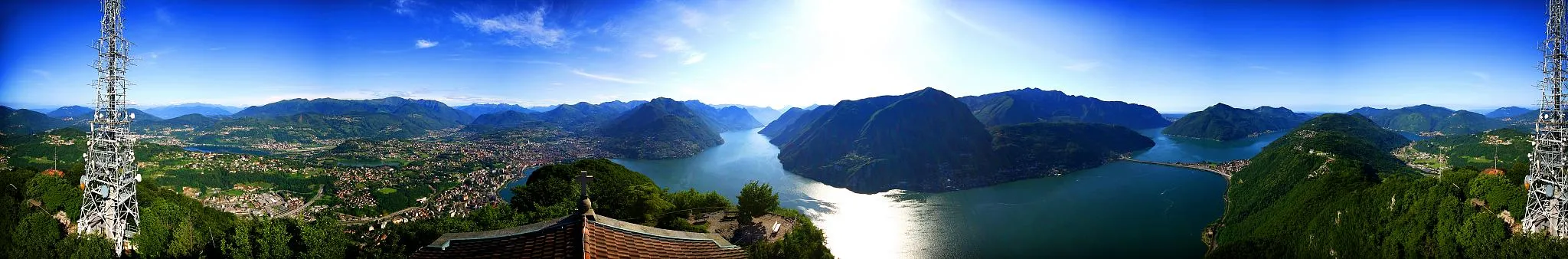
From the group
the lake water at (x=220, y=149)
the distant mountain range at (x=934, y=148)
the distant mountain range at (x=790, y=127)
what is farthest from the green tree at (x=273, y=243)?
the distant mountain range at (x=790, y=127)

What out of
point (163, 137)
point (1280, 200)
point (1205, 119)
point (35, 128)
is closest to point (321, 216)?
point (1280, 200)

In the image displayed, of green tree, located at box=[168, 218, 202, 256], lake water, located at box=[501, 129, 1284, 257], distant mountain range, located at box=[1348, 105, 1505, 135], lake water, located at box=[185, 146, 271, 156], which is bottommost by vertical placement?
lake water, located at box=[501, 129, 1284, 257]

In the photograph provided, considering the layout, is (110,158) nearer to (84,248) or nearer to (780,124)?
(84,248)

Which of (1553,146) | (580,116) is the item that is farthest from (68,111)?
(1553,146)

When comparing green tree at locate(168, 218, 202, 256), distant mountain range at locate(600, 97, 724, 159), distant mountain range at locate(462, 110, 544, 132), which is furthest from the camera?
distant mountain range at locate(462, 110, 544, 132)

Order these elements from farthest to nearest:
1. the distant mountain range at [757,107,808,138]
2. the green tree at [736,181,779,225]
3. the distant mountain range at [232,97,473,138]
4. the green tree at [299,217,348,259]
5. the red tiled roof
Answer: the distant mountain range at [757,107,808,138], the distant mountain range at [232,97,473,138], the green tree at [736,181,779,225], the green tree at [299,217,348,259], the red tiled roof

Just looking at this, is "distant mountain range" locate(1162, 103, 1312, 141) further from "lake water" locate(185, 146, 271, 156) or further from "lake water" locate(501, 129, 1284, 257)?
"lake water" locate(185, 146, 271, 156)

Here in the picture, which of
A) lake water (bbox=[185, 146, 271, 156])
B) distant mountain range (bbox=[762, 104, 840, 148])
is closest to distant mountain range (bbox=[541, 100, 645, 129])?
distant mountain range (bbox=[762, 104, 840, 148])
